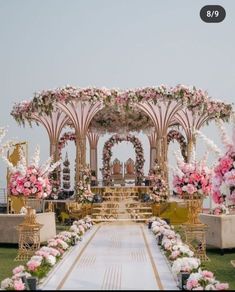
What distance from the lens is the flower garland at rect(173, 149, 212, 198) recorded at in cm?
1091

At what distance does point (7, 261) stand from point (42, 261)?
91.1 inches

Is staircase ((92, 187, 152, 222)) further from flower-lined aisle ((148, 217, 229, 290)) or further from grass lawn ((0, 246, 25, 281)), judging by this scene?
flower-lined aisle ((148, 217, 229, 290))

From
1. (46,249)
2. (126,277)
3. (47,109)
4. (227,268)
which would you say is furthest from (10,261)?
(47,109)

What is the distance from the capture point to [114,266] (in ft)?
28.8

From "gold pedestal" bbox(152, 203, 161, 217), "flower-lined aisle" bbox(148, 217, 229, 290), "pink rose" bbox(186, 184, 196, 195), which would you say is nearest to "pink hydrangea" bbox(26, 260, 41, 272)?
"flower-lined aisle" bbox(148, 217, 229, 290)

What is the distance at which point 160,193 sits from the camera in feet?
62.9

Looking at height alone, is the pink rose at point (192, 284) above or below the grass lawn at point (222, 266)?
above

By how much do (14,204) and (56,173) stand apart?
420cm

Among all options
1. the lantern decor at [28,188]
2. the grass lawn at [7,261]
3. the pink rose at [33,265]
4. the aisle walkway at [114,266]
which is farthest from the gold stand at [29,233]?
the pink rose at [33,265]

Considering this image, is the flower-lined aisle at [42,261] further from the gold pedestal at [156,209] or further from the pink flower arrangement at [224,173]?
the gold pedestal at [156,209]

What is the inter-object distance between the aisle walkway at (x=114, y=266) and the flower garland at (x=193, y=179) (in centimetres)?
136

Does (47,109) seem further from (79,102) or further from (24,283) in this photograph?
(24,283)

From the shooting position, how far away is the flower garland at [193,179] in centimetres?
1091

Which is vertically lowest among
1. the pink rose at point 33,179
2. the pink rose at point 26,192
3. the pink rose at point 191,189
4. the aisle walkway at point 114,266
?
the aisle walkway at point 114,266
